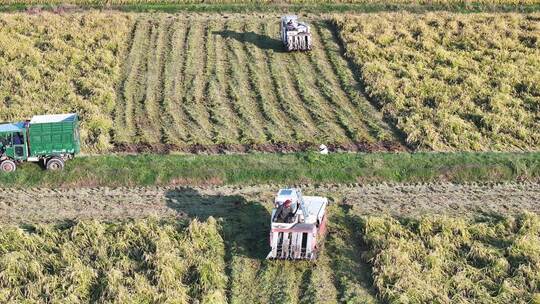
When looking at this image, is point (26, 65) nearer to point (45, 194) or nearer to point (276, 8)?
point (45, 194)

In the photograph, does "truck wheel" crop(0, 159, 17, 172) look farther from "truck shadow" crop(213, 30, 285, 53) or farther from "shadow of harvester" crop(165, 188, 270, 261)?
"truck shadow" crop(213, 30, 285, 53)

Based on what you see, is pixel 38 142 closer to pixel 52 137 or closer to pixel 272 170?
pixel 52 137

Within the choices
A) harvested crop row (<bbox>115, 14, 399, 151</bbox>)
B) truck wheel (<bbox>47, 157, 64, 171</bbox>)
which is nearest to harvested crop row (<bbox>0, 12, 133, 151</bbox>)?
harvested crop row (<bbox>115, 14, 399, 151</bbox>)

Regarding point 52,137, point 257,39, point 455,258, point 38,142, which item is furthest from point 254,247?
point 257,39

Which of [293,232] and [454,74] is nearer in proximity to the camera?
[293,232]

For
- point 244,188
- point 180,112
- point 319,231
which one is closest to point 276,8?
point 180,112

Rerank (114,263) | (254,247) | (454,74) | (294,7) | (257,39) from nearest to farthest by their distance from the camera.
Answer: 1. (114,263)
2. (254,247)
3. (454,74)
4. (257,39)
5. (294,7)
